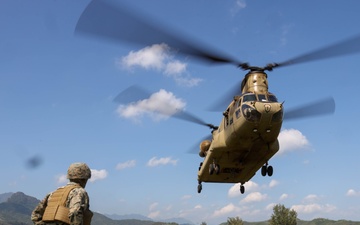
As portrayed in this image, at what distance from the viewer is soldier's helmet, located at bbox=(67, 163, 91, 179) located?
5.41 meters

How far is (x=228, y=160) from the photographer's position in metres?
18.0

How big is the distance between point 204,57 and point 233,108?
281cm

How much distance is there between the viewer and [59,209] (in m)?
5.14

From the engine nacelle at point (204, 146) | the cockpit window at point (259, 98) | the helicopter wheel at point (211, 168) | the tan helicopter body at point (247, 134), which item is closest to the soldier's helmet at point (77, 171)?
the tan helicopter body at point (247, 134)

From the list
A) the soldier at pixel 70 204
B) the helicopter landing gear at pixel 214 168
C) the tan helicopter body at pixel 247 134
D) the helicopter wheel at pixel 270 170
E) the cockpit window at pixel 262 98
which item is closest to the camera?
the soldier at pixel 70 204

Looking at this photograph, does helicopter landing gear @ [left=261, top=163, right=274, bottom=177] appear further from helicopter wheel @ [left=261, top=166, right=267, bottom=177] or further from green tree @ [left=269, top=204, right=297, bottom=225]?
green tree @ [left=269, top=204, right=297, bottom=225]

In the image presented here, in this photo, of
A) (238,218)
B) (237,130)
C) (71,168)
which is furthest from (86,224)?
(238,218)

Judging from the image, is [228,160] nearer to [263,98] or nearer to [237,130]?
[237,130]

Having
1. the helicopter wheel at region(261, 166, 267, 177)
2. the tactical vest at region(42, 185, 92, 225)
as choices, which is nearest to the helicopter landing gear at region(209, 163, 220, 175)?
the helicopter wheel at region(261, 166, 267, 177)

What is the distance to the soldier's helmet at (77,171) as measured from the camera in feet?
17.8

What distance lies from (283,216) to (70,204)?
82168 mm

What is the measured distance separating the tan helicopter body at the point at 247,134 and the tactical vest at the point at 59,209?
10.3m

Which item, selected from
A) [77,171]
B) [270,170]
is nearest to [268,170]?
[270,170]

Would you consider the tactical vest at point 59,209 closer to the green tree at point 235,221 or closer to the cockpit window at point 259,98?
the cockpit window at point 259,98
